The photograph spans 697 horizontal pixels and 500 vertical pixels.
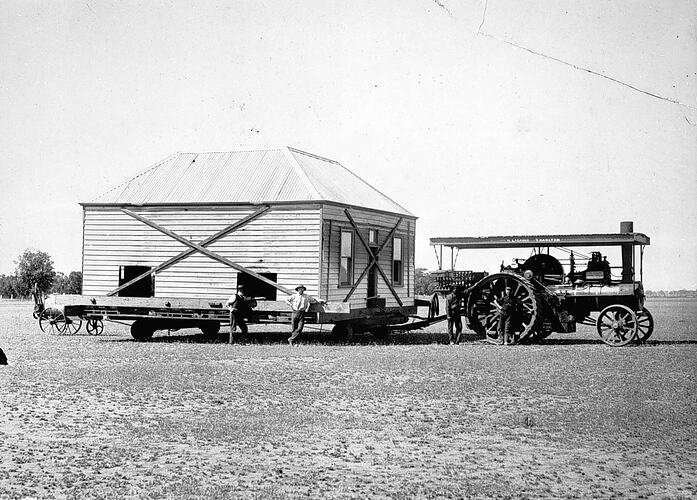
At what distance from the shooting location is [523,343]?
22844 millimetres

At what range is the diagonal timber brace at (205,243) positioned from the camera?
2377 cm

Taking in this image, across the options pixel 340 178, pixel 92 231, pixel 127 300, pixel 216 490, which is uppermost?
pixel 340 178

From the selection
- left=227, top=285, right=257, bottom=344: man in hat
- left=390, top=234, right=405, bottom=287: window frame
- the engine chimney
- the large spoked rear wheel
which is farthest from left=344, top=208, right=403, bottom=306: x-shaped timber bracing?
the engine chimney

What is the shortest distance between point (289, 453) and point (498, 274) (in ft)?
48.5

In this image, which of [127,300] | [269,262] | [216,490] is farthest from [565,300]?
[216,490]

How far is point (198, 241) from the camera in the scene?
80.3 feet

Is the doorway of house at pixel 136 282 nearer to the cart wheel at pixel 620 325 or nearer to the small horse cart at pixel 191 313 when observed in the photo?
the small horse cart at pixel 191 313

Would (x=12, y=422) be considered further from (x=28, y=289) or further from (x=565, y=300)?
(x=28, y=289)

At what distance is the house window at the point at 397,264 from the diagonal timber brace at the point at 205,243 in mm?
5829

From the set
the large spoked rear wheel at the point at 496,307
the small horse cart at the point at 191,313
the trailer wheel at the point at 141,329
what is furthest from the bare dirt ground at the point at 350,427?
the trailer wheel at the point at 141,329

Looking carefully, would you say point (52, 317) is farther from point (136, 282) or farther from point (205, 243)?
point (205, 243)

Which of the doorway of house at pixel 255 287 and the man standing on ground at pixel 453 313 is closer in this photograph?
the man standing on ground at pixel 453 313

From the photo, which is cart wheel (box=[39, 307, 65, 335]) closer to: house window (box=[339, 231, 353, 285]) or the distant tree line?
house window (box=[339, 231, 353, 285])

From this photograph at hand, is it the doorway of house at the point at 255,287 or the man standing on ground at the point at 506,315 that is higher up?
the doorway of house at the point at 255,287
